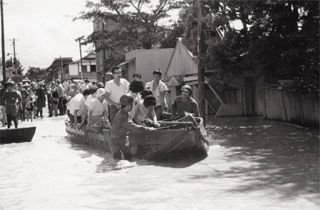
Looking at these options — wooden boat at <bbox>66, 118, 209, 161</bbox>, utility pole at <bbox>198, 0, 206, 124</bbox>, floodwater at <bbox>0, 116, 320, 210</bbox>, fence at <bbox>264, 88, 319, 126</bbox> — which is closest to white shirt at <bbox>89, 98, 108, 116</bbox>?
floodwater at <bbox>0, 116, 320, 210</bbox>

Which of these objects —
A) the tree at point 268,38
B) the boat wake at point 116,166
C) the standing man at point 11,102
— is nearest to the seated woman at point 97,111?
the boat wake at point 116,166

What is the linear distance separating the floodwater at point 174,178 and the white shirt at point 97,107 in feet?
3.90

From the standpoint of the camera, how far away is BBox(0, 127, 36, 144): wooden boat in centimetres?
1641

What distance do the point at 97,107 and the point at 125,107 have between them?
417 centimetres

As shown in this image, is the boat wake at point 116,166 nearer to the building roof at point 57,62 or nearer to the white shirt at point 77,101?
the white shirt at point 77,101

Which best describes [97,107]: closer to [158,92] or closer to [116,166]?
[158,92]

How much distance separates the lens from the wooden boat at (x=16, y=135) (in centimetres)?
1641

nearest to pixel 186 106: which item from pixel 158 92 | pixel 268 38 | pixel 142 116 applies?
pixel 158 92

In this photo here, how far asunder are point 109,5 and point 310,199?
37320 millimetres

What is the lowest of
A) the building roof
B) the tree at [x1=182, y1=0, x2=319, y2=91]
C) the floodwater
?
the floodwater

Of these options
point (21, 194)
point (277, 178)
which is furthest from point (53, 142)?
point (277, 178)

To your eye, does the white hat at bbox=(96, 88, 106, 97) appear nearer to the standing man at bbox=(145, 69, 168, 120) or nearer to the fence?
the standing man at bbox=(145, 69, 168, 120)

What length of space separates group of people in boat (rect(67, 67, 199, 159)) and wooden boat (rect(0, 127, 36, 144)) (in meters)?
1.69

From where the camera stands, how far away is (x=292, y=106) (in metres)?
18.3
